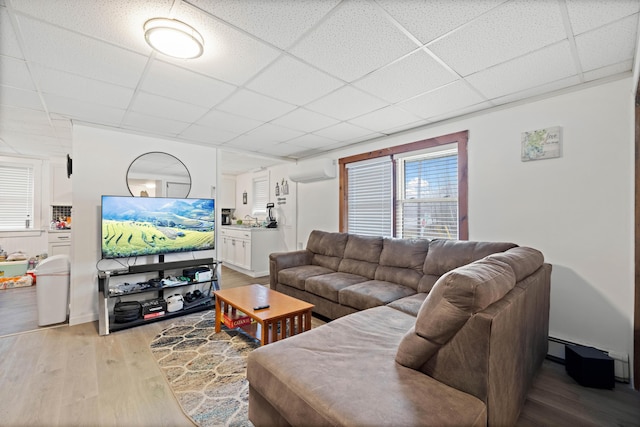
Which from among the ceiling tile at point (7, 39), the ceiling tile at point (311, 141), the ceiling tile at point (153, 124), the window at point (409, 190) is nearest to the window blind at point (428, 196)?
the window at point (409, 190)

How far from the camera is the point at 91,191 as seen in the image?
3.24 m

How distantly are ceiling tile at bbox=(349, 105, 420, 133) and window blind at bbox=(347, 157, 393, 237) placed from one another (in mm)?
603

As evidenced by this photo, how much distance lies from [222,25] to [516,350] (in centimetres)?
240

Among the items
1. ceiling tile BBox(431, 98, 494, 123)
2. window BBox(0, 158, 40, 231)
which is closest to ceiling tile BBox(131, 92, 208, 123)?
ceiling tile BBox(431, 98, 494, 123)

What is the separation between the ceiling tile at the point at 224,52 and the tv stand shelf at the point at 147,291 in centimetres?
238

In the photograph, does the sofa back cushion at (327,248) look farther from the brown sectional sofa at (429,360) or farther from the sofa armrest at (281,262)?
the brown sectional sofa at (429,360)

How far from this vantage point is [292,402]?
1218 millimetres

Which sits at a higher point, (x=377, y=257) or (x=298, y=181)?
(x=298, y=181)

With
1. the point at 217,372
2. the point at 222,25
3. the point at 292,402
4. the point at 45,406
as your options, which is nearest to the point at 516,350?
the point at 292,402

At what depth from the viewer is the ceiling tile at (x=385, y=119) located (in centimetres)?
295

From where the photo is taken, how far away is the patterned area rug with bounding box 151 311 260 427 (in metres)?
1.71

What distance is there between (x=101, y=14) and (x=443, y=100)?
2651mm

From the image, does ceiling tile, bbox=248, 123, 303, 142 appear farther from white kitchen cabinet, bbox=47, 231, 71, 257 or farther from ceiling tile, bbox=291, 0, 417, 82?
white kitchen cabinet, bbox=47, 231, 71, 257

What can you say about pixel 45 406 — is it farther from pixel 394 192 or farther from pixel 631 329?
pixel 631 329
